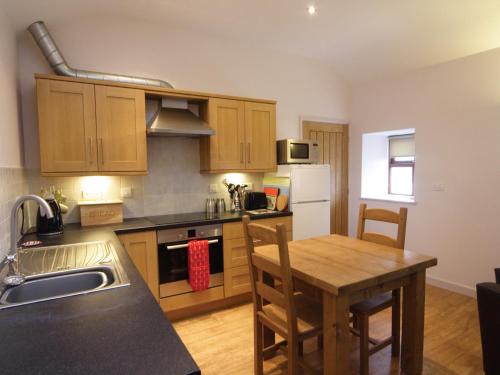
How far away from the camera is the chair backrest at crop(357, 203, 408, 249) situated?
84.0 inches

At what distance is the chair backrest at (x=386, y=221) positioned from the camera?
213 cm

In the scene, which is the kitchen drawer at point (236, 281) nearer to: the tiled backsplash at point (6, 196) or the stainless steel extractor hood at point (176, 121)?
the stainless steel extractor hood at point (176, 121)

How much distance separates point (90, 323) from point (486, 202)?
362 centimetres

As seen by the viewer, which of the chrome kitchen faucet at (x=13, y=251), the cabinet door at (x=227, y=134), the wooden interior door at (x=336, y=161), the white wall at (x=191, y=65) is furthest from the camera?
the wooden interior door at (x=336, y=161)

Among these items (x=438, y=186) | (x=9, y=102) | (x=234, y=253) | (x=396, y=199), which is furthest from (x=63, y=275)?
(x=396, y=199)

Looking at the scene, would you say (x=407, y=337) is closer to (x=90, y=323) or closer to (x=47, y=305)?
(x=90, y=323)

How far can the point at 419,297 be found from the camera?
1.90 metres

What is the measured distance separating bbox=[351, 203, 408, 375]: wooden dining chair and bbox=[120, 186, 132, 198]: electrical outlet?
7.21ft

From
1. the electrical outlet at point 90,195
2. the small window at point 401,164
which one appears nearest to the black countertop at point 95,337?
the electrical outlet at point 90,195

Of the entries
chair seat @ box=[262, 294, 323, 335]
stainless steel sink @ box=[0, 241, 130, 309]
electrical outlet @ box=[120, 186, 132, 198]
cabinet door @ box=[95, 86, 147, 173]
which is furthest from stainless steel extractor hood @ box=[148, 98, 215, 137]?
chair seat @ box=[262, 294, 323, 335]

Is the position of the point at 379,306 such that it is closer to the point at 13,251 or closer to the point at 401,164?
the point at 13,251

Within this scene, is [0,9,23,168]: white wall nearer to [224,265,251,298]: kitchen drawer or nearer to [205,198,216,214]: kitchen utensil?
[205,198,216,214]: kitchen utensil

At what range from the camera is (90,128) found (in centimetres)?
255

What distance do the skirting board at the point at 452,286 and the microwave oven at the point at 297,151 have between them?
196cm
